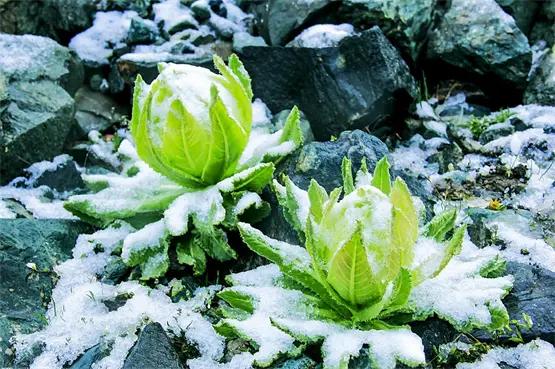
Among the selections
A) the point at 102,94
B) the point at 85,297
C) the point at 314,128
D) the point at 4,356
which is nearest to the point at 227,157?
the point at 85,297

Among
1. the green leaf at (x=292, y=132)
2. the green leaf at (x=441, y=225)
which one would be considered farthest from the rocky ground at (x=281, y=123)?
the green leaf at (x=441, y=225)

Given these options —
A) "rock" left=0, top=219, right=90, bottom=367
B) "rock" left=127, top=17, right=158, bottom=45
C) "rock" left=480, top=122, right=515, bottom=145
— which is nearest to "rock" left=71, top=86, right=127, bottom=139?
"rock" left=127, top=17, right=158, bottom=45

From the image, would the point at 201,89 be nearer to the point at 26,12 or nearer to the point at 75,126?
the point at 75,126

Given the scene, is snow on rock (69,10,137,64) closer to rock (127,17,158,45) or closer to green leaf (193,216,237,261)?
rock (127,17,158,45)

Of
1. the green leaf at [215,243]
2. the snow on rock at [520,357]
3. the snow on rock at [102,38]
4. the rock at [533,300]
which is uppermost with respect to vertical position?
the rock at [533,300]

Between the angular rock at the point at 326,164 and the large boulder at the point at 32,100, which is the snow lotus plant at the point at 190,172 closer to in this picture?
the angular rock at the point at 326,164

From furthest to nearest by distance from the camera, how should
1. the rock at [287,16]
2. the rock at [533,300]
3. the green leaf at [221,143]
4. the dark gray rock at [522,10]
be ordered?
the dark gray rock at [522,10] < the rock at [287,16] < the green leaf at [221,143] < the rock at [533,300]
